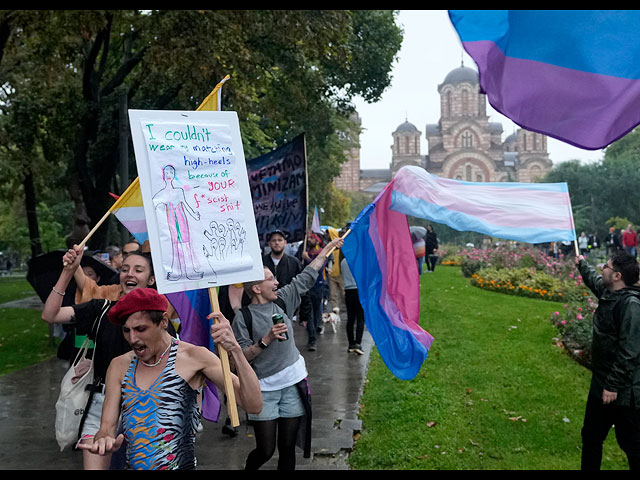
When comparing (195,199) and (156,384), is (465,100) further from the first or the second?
(156,384)

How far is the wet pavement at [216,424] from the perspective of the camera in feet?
19.6

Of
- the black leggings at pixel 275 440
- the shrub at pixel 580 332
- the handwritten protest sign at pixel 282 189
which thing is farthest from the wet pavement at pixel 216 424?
the shrub at pixel 580 332

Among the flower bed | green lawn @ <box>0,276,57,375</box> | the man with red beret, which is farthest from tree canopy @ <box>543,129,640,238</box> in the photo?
the man with red beret

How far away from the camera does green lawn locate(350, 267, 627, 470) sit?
6008 millimetres

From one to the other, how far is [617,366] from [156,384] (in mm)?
3031

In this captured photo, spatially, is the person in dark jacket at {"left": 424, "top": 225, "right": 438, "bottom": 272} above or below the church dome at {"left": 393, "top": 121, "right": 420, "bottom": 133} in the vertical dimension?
below

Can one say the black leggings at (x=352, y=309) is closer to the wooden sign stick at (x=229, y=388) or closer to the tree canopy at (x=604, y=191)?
the wooden sign stick at (x=229, y=388)

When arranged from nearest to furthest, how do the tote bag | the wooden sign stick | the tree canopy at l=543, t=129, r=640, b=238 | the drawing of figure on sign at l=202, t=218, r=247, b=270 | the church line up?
the wooden sign stick
the drawing of figure on sign at l=202, t=218, r=247, b=270
the tote bag
the tree canopy at l=543, t=129, r=640, b=238
the church

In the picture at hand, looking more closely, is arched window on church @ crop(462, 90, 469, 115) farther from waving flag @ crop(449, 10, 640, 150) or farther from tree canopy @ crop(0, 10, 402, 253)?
waving flag @ crop(449, 10, 640, 150)

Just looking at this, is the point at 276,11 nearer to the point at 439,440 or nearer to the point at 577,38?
the point at 439,440

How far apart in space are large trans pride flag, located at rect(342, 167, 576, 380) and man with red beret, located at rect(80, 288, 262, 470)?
2482 millimetres

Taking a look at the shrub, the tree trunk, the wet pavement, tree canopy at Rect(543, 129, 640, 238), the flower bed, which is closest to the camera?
the wet pavement

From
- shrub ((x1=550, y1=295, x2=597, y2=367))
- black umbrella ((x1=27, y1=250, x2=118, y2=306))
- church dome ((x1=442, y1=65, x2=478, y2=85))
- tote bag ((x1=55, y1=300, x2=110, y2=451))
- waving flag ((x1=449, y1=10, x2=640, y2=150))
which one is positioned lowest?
shrub ((x1=550, y1=295, x2=597, y2=367))

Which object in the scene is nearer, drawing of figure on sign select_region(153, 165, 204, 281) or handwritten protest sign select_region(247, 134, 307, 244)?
drawing of figure on sign select_region(153, 165, 204, 281)
